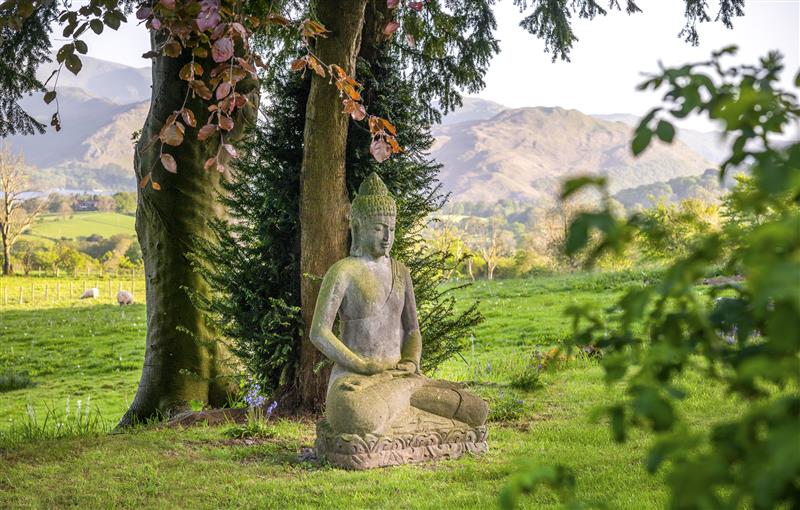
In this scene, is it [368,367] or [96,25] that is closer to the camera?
[96,25]

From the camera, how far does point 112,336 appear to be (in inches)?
763

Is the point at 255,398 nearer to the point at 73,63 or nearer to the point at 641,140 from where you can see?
the point at 73,63

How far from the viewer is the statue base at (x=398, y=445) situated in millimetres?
6008

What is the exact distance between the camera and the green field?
197 feet

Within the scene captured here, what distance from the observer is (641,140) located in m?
1.53

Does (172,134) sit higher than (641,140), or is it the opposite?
(172,134)

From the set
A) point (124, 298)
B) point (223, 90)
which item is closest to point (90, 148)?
point (124, 298)

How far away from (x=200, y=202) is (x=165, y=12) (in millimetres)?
3831

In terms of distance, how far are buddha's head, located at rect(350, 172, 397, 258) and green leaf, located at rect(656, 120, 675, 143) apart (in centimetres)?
496

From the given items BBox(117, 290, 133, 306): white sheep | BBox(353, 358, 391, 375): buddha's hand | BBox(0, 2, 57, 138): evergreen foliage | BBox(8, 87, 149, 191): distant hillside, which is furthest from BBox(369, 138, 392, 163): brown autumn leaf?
BBox(8, 87, 149, 191): distant hillside

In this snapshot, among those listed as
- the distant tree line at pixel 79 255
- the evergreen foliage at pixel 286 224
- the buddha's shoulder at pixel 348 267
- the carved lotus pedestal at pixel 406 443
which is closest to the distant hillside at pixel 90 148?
the distant tree line at pixel 79 255

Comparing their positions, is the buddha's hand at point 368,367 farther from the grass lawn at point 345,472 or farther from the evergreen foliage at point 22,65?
the evergreen foliage at point 22,65

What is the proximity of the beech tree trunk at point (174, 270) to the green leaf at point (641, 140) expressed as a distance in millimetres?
7776

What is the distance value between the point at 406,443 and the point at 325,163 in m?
2.87
